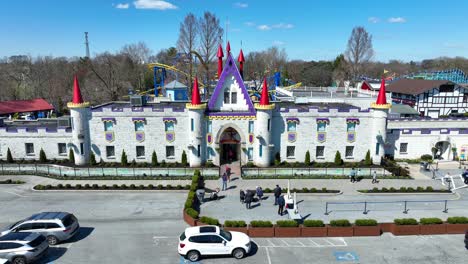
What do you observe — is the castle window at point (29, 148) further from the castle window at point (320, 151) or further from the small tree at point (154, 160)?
the castle window at point (320, 151)

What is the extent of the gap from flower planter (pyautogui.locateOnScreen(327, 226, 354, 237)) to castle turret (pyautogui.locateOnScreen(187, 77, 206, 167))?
17.8 m

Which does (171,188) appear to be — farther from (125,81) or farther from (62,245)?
(125,81)

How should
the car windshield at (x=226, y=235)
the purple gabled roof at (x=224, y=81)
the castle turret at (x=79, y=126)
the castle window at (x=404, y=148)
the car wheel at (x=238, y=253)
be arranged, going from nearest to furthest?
the car wheel at (x=238, y=253)
the car windshield at (x=226, y=235)
the castle turret at (x=79, y=126)
the purple gabled roof at (x=224, y=81)
the castle window at (x=404, y=148)

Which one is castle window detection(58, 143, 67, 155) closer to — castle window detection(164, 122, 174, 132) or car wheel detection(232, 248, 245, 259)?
castle window detection(164, 122, 174, 132)

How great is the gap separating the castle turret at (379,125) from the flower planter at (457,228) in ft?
50.2

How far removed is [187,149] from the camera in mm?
37031

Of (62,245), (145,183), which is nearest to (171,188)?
(145,183)

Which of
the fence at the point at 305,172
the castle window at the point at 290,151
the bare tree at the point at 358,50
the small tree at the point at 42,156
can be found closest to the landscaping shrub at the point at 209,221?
the fence at the point at 305,172

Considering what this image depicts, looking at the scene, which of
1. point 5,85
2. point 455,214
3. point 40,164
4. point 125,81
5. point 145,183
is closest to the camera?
point 455,214

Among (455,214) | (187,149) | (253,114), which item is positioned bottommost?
(455,214)

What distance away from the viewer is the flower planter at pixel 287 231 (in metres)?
21.6

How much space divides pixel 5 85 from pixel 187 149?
2528 inches

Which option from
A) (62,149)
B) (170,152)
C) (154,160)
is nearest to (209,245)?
(154,160)

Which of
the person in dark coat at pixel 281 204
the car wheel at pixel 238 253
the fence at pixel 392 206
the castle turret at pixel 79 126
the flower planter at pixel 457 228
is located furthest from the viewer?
the castle turret at pixel 79 126
